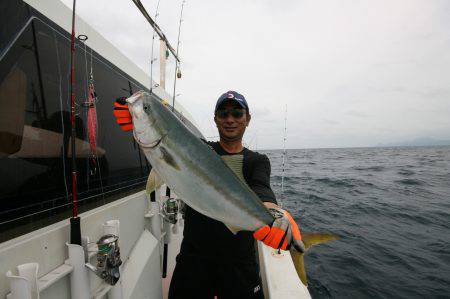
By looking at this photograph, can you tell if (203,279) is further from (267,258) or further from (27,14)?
(27,14)

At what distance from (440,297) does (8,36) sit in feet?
28.6

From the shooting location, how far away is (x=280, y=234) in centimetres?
211

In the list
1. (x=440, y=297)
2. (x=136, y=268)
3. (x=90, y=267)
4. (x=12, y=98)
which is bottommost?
(x=440, y=297)

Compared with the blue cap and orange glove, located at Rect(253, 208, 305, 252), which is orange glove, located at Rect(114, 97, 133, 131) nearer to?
the blue cap

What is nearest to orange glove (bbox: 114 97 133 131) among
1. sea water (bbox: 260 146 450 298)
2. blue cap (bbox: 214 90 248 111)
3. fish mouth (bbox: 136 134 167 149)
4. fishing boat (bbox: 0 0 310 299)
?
fish mouth (bbox: 136 134 167 149)

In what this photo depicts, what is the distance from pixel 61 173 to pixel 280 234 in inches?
83.1

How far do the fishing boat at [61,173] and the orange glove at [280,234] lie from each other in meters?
0.96

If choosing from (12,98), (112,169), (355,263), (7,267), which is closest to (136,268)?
(112,169)

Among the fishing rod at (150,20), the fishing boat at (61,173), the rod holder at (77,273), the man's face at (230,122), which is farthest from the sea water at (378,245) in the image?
the fishing rod at (150,20)

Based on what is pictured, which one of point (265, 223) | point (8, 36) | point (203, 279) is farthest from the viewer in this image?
point (203, 279)

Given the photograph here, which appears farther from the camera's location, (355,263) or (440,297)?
(355,263)

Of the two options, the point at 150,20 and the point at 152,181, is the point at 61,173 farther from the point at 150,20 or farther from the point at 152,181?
the point at 150,20

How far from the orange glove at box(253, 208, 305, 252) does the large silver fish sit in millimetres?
76

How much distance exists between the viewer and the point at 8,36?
190cm
